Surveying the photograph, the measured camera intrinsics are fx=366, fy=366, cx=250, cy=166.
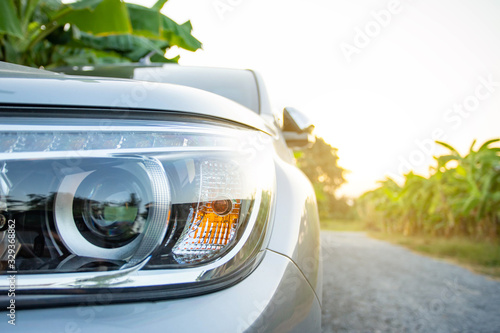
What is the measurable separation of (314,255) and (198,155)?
45cm

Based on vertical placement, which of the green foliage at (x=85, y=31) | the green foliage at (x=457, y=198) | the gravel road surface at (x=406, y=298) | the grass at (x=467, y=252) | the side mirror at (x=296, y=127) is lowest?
the grass at (x=467, y=252)

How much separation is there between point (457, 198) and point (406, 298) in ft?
14.9

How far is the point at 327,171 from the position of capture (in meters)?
27.8

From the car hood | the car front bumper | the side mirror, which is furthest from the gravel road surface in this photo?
the car hood

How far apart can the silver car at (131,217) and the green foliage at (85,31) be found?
3036 mm

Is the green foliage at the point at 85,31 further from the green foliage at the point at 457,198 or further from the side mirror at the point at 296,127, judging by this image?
the green foliage at the point at 457,198

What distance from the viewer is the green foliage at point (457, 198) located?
21.2 ft

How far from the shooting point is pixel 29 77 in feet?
2.39

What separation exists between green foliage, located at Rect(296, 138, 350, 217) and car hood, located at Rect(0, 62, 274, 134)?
973 inches

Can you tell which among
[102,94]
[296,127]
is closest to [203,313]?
[102,94]

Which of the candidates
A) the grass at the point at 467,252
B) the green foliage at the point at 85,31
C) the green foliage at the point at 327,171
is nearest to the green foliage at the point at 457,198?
the grass at the point at 467,252

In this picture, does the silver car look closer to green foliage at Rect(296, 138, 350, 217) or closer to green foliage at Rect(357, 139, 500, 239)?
green foliage at Rect(357, 139, 500, 239)

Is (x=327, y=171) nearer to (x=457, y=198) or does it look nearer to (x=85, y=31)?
(x=457, y=198)

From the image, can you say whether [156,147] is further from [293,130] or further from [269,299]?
[293,130]
